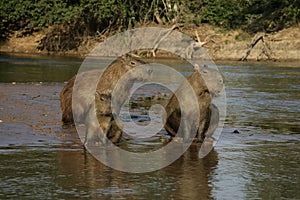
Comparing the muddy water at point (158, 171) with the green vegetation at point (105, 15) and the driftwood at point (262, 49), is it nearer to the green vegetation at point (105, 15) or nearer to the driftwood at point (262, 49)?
the driftwood at point (262, 49)

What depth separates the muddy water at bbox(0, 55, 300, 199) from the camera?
258 inches

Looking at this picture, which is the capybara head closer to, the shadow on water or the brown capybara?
the brown capybara

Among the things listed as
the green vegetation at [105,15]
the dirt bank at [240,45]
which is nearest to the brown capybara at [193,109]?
the dirt bank at [240,45]

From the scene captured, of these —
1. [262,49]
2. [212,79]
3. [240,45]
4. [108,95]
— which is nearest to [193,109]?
[212,79]

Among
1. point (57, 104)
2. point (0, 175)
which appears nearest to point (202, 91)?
point (0, 175)

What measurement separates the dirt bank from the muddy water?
884 inches

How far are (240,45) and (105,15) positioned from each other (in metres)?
8.85

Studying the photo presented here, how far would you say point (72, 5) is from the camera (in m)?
45.3

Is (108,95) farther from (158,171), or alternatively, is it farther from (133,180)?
(133,180)

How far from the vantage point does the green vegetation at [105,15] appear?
42094mm

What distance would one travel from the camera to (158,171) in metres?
7.52

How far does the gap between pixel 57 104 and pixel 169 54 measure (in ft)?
84.7

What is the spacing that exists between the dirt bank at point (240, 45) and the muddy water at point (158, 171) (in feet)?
73.6

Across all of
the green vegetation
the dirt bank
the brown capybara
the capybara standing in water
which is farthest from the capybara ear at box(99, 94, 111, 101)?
the green vegetation
